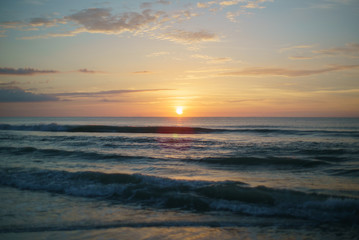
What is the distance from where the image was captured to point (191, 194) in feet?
26.5

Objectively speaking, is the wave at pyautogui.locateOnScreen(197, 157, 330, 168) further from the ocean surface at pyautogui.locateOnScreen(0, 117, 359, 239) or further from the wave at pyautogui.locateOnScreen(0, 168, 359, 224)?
the wave at pyautogui.locateOnScreen(0, 168, 359, 224)

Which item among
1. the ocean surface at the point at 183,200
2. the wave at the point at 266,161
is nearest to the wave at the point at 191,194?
the ocean surface at the point at 183,200

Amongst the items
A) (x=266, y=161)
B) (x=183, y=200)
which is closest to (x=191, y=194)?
(x=183, y=200)

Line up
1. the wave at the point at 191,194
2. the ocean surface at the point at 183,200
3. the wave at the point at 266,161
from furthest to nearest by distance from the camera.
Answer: the wave at the point at 266,161
the wave at the point at 191,194
the ocean surface at the point at 183,200

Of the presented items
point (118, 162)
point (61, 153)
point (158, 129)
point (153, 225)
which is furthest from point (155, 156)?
point (158, 129)

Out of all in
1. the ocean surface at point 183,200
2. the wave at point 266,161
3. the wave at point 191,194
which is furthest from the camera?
the wave at point 266,161

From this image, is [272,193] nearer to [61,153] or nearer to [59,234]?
[59,234]

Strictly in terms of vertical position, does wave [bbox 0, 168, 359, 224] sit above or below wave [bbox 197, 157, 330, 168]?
below

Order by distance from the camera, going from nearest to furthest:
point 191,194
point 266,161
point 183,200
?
point 183,200 → point 191,194 → point 266,161

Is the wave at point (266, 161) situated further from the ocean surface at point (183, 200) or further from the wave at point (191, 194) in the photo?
the wave at point (191, 194)

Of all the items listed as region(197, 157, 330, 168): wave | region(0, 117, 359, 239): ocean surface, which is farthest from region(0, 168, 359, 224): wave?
region(197, 157, 330, 168): wave

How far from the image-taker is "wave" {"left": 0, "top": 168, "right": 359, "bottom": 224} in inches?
267

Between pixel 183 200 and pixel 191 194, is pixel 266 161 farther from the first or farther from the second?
pixel 183 200

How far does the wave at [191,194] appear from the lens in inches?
267
